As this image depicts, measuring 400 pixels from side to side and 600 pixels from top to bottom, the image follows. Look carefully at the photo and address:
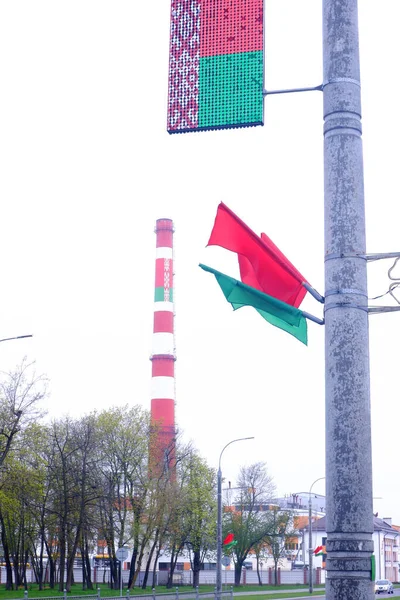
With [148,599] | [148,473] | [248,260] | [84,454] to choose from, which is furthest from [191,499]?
[248,260]

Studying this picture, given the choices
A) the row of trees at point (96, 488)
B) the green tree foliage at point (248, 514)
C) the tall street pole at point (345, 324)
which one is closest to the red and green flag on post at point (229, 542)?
the row of trees at point (96, 488)

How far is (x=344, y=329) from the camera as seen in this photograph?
4578 millimetres

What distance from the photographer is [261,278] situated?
5648 millimetres

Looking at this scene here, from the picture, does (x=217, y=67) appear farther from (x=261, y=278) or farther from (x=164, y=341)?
(x=164, y=341)

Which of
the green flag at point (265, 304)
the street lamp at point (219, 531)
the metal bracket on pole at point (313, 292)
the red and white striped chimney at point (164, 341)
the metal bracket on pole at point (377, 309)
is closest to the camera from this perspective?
the metal bracket on pole at point (377, 309)

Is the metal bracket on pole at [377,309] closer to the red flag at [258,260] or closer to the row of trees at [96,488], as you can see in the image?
the red flag at [258,260]

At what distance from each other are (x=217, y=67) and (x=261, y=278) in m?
1.38

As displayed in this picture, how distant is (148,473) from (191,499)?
706 cm

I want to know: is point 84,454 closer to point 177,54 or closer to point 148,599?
point 148,599

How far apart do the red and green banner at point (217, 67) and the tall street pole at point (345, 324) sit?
633 millimetres

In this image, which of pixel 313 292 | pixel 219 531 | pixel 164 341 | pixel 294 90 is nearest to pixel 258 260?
pixel 313 292

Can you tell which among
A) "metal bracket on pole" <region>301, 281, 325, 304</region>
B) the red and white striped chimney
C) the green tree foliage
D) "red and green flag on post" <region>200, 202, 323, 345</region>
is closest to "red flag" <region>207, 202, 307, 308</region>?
"red and green flag on post" <region>200, 202, 323, 345</region>

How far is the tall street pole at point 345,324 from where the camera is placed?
4.32 meters

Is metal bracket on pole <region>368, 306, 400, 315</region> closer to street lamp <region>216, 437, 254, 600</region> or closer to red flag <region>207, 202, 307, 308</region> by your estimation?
red flag <region>207, 202, 307, 308</region>
